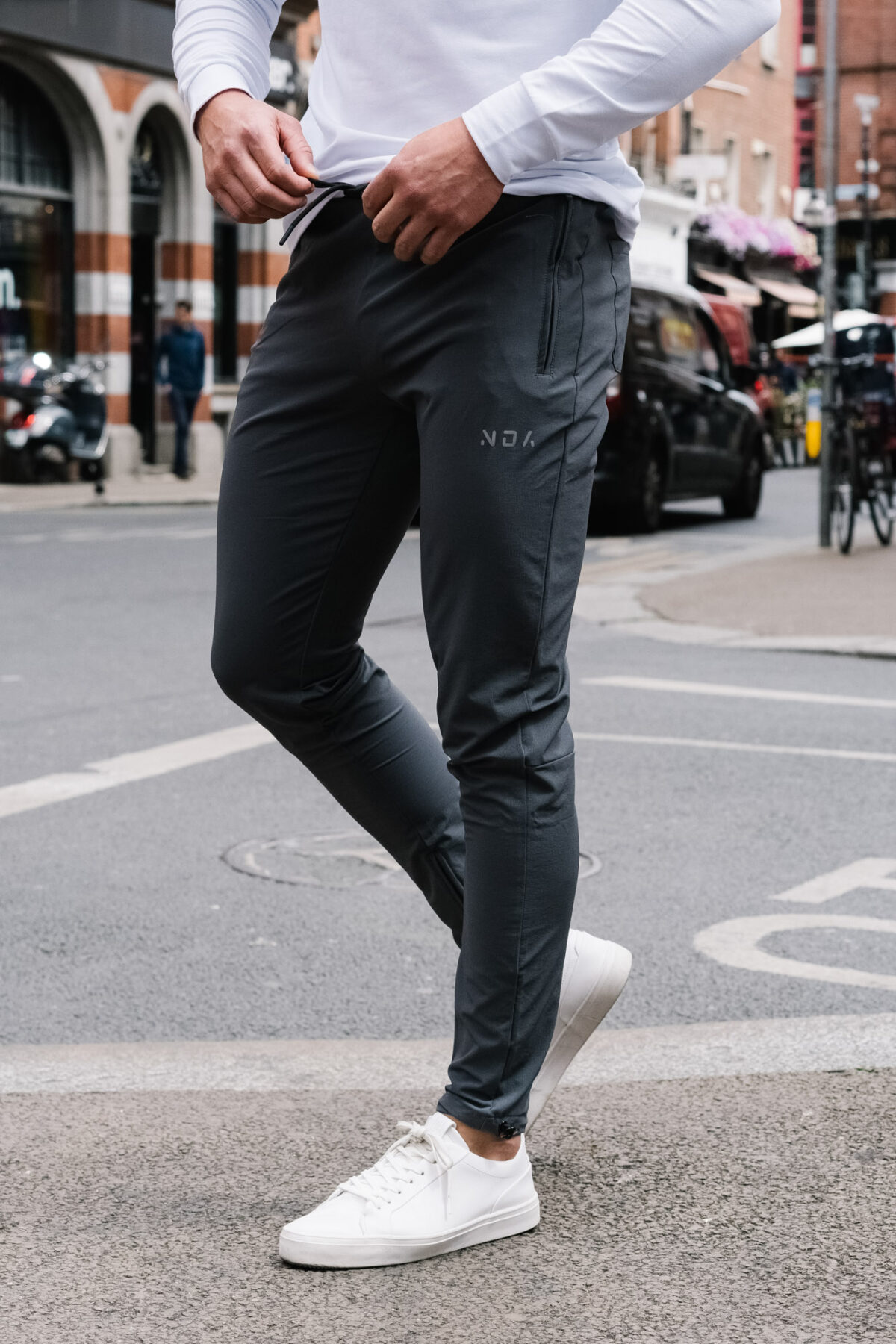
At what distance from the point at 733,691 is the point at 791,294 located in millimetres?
39798

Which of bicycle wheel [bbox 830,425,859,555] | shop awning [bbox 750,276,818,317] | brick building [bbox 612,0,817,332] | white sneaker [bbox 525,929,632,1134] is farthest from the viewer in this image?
→ shop awning [bbox 750,276,818,317]

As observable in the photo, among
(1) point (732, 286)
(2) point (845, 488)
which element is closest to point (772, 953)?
(2) point (845, 488)

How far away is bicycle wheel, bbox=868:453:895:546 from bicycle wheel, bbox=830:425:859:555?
285 mm

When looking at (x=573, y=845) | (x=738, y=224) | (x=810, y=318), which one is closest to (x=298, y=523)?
(x=573, y=845)

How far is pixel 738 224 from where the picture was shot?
43.8 m

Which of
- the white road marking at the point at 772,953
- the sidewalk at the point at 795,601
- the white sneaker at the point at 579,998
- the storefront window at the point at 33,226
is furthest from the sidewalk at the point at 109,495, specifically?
the white sneaker at the point at 579,998

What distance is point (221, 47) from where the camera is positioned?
2.56 meters

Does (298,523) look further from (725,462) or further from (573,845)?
(725,462)

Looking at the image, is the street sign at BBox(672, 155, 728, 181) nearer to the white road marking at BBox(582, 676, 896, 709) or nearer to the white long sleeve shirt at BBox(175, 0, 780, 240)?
the white road marking at BBox(582, 676, 896, 709)

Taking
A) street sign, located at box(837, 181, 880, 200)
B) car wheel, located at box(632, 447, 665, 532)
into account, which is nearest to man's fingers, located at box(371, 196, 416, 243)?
car wheel, located at box(632, 447, 665, 532)

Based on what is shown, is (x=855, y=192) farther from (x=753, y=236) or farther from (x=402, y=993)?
(x=402, y=993)

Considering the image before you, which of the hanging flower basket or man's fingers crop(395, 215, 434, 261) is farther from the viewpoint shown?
the hanging flower basket

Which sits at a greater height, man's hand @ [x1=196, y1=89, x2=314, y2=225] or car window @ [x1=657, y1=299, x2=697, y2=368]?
car window @ [x1=657, y1=299, x2=697, y2=368]

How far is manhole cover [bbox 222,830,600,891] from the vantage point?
455cm
